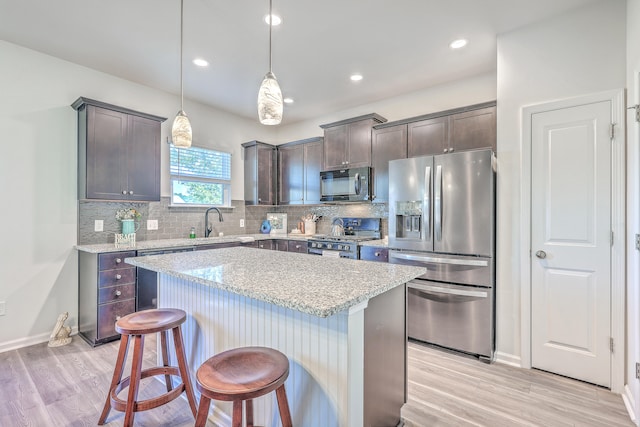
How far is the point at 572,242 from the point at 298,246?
9.62 feet

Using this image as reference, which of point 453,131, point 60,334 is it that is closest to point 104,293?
point 60,334

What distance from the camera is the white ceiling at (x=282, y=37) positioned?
233cm

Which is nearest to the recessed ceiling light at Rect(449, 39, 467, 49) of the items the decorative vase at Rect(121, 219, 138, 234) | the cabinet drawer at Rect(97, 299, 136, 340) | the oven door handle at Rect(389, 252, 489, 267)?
the oven door handle at Rect(389, 252, 489, 267)

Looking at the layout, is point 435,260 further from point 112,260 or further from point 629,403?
point 112,260

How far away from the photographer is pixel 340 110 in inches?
185

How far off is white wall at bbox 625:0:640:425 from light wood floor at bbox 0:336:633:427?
0.81ft

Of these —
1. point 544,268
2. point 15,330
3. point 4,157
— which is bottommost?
point 15,330

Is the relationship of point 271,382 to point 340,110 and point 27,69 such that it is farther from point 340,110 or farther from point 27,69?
point 340,110

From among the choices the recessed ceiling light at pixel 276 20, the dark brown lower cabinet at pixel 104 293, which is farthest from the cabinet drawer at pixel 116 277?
the recessed ceiling light at pixel 276 20

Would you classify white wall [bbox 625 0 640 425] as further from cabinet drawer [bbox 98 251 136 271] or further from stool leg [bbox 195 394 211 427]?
cabinet drawer [bbox 98 251 136 271]

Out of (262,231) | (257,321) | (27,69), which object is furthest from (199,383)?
(262,231)

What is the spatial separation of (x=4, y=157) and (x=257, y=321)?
3.00 meters

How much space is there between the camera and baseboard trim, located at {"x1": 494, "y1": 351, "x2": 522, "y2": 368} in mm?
2578

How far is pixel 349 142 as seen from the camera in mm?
4121
